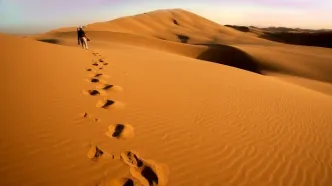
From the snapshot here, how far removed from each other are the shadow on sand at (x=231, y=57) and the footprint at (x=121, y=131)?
58.6ft

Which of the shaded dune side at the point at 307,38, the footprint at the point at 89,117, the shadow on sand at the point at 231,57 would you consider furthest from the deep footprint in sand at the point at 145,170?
the shaded dune side at the point at 307,38

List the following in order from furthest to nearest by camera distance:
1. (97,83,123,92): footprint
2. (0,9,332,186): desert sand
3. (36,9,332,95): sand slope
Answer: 1. (36,9,332,95): sand slope
2. (97,83,123,92): footprint
3. (0,9,332,186): desert sand

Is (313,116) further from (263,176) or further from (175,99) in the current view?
(263,176)

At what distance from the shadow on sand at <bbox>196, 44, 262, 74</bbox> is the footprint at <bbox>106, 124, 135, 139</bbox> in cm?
1787

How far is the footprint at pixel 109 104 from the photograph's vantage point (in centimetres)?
550

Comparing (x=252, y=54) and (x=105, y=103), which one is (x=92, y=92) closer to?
(x=105, y=103)

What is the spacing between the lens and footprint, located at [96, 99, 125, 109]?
550 centimetres

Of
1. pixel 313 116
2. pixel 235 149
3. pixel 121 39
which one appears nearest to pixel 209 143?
pixel 235 149

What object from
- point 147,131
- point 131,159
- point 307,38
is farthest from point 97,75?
point 307,38

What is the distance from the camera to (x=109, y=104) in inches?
223

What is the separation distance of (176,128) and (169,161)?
1226mm

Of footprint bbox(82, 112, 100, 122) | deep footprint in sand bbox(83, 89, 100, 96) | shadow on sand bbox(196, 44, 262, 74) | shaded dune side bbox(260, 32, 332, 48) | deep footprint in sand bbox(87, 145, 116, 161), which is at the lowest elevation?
shadow on sand bbox(196, 44, 262, 74)

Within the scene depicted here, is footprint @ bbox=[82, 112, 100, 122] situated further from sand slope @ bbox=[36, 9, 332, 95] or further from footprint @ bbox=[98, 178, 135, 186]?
sand slope @ bbox=[36, 9, 332, 95]

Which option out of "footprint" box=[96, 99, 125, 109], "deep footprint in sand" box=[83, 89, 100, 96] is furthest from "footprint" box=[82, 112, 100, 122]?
"deep footprint in sand" box=[83, 89, 100, 96]
